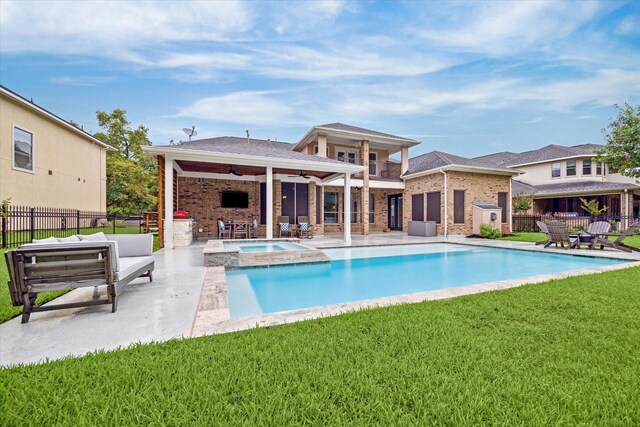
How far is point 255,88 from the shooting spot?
75.2 feet

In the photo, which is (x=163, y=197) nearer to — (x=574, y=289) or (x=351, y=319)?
(x=351, y=319)

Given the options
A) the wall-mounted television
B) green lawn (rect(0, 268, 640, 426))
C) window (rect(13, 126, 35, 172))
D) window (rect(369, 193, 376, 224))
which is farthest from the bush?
window (rect(13, 126, 35, 172))

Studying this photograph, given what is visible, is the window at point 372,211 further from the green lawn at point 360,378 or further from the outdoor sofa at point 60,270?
the outdoor sofa at point 60,270

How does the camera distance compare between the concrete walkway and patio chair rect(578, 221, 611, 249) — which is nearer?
the concrete walkway

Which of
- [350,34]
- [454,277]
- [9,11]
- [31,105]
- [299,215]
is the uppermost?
[350,34]

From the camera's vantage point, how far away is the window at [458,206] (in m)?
16.2

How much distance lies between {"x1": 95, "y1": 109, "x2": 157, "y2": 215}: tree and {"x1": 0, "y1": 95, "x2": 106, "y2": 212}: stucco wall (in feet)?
4.72

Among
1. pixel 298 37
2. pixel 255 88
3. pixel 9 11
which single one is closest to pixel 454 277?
pixel 298 37

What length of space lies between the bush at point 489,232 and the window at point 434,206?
2.31 meters

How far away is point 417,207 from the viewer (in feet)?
59.8

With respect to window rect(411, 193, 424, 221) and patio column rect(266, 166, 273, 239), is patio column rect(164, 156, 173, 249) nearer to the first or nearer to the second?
patio column rect(266, 166, 273, 239)

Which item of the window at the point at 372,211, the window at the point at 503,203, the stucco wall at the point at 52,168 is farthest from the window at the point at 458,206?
the stucco wall at the point at 52,168

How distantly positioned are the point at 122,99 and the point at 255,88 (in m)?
14.4

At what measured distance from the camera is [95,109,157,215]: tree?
70.1 ft
